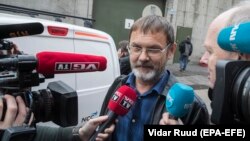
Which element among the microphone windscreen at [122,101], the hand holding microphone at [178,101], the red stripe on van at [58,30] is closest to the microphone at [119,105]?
the microphone windscreen at [122,101]

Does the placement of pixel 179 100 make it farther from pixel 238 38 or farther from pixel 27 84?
pixel 27 84

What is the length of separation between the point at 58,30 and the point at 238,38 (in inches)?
101

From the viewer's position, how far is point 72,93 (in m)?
1.67

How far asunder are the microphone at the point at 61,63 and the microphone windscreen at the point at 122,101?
28 centimetres

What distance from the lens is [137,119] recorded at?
2172 mm

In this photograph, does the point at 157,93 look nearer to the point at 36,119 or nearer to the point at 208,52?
the point at 208,52

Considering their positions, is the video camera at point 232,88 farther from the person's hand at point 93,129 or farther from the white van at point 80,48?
the white van at point 80,48

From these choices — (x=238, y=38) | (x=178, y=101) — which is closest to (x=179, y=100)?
(x=178, y=101)

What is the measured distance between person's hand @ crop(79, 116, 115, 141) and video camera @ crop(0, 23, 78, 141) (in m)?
0.22

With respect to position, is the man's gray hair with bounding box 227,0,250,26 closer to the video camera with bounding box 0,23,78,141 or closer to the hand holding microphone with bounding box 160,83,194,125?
the hand holding microphone with bounding box 160,83,194,125

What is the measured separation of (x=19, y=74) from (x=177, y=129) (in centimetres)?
61

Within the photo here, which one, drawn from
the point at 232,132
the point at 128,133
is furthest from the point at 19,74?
the point at 128,133

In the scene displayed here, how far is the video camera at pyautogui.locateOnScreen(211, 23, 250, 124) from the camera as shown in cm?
119

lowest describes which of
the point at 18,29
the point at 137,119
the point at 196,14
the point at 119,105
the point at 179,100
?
the point at 137,119
